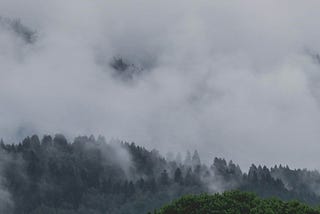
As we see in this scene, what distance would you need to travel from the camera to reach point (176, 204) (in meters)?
89.2

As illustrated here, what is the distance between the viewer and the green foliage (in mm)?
84500

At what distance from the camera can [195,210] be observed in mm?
87375

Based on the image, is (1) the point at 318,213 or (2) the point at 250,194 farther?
(2) the point at 250,194

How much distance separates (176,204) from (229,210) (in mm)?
8248

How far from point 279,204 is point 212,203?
9.33 m

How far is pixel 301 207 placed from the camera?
278 feet

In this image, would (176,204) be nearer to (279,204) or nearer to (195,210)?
(195,210)

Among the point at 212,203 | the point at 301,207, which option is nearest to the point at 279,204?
the point at 301,207

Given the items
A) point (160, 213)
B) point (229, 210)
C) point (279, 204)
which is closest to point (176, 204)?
point (160, 213)

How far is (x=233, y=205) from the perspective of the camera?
8712 centimetres

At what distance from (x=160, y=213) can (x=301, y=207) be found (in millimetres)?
19850

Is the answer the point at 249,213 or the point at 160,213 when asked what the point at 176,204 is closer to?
the point at 160,213

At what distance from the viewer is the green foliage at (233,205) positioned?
84500 millimetres

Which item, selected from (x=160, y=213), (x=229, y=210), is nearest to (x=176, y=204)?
(x=160, y=213)
